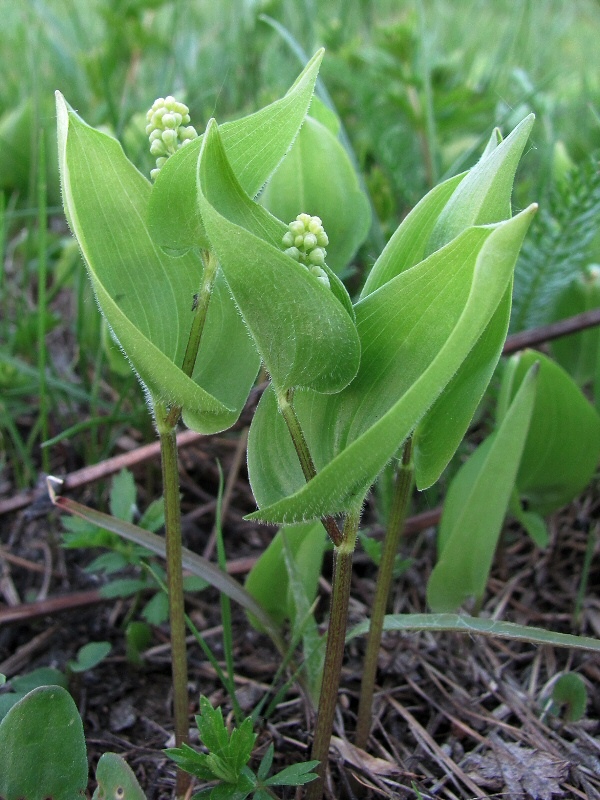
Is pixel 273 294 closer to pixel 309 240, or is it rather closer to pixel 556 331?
pixel 309 240

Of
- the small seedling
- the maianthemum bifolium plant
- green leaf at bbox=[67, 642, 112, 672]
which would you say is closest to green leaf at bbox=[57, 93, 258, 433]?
the maianthemum bifolium plant

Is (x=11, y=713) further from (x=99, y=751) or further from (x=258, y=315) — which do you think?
(x=258, y=315)

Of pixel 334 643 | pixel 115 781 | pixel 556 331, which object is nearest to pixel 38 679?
pixel 115 781

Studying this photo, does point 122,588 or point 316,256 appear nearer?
point 316,256

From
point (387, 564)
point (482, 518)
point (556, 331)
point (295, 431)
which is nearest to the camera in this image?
point (295, 431)

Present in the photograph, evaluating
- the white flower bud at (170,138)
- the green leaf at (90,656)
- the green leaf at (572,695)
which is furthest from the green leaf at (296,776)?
the white flower bud at (170,138)

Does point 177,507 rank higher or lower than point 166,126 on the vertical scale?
lower

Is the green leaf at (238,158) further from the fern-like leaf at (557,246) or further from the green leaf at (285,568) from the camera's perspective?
the fern-like leaf at (557,246)

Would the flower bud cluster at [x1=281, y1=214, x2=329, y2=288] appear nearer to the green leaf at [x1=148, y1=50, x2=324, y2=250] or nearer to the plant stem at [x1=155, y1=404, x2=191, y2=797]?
the green leaf at [x1=148, y1=50, x2=324, y2=250]
